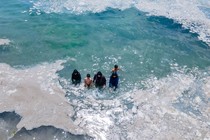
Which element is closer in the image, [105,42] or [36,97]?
[36,97]

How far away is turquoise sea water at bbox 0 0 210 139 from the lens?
14609mm

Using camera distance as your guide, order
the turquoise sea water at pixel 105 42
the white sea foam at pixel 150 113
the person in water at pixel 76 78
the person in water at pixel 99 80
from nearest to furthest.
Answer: the white sea foam at pixel 150 113 < the person in water at pixel 99 80 < the person in water at pixel 76 78 < the turquoise sea water at pixel 105 42

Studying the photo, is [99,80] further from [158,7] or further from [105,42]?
[158,7]

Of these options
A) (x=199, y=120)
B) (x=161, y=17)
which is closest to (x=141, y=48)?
(x=161, y=17)

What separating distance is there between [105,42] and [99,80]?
17.5 ft

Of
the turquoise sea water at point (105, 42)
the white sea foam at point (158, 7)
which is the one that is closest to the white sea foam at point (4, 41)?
the turquoise sea water at point (105, 42)

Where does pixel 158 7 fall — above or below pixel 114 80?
above

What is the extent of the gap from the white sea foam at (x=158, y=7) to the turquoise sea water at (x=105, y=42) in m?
0.25

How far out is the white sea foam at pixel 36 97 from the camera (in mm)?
10648

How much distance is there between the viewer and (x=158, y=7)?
887 inches

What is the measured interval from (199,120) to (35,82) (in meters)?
7.70

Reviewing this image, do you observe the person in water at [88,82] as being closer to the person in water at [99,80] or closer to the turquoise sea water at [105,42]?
the person in water at [99,80]

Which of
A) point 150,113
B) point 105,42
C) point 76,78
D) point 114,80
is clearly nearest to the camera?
point 150,113

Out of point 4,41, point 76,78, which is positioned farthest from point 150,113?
point 4,41
